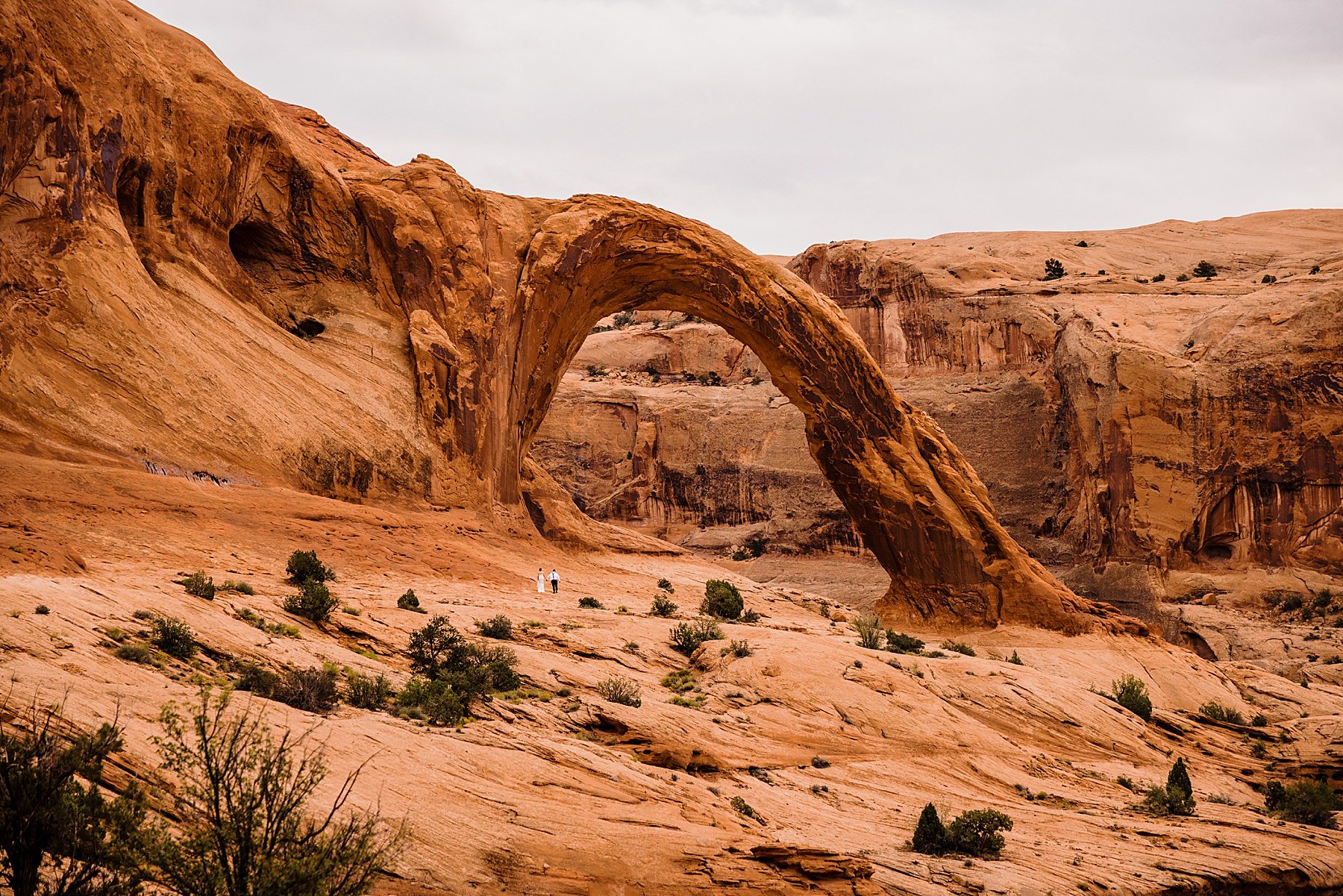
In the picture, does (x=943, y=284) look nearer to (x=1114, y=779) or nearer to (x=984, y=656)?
(x=984, y=656)

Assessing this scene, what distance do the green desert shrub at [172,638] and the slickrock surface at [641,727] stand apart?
0.29 m

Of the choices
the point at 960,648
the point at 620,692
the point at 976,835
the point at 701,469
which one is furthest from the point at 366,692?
the point at 701,469

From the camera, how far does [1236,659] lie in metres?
41.2

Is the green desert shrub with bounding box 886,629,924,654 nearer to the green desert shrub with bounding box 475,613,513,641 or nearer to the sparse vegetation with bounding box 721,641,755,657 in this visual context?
the sparse vegetation with bounding box 721,641,755,657

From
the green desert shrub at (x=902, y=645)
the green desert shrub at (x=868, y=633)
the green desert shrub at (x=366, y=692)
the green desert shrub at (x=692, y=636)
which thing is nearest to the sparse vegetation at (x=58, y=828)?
the green desert shrub at (x=366, y=692)

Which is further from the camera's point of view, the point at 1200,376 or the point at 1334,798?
the point at 1200,376

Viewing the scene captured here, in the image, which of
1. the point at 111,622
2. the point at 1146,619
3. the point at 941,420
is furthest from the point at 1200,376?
the point at 111,622

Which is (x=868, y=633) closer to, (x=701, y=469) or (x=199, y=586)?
(x=199, y=586)

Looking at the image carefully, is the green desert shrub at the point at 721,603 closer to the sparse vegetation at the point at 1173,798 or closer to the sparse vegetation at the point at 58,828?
the sparse vegetation at the point at 1173,798

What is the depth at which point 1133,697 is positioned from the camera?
1176 inches

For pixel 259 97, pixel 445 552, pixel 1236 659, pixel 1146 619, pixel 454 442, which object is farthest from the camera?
pixel 1146 619

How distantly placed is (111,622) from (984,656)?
24348mm

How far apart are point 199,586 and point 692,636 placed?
431 inches

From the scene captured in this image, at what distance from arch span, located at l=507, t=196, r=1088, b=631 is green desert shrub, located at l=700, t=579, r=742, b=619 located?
7.71 metres
